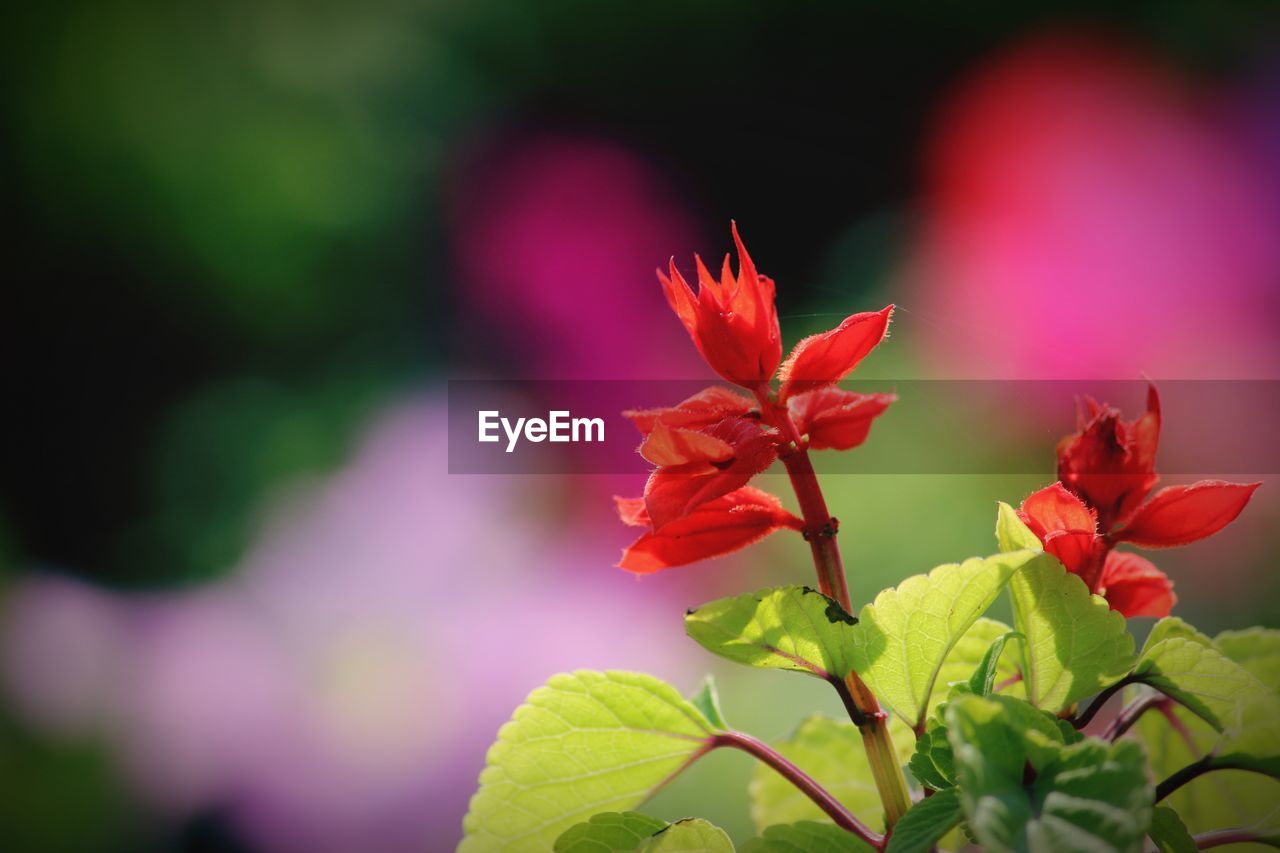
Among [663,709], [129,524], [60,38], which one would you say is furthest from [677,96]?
[663,709]

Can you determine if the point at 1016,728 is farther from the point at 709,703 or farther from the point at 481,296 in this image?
the point at 481,296

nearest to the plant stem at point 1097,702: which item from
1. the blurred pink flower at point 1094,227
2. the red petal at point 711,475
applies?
the red petal at point 711,475

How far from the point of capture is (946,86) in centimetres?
149

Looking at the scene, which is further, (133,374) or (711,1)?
(711,1)

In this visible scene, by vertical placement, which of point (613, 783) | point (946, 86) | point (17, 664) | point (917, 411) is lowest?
point (613, 783)

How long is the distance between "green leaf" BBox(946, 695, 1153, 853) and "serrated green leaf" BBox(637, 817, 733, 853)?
0.08 metres

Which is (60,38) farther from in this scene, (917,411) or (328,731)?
(917,411)

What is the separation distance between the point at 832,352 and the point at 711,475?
5cm

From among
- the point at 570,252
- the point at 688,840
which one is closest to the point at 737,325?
the point at 688,840

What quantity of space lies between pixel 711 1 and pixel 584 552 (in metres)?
0.91

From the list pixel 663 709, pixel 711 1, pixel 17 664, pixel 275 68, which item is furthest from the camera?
pixel 711 1

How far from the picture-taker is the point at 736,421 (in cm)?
25

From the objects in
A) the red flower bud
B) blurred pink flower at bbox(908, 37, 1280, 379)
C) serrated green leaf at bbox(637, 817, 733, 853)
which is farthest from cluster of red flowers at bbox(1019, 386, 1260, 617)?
blurred pink flower at bbox(908, 37, 1280, 379)

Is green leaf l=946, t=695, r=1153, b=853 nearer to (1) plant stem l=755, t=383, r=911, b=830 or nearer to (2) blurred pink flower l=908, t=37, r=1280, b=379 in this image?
(1) plant stem l=755, t=383, r=911, b=830
